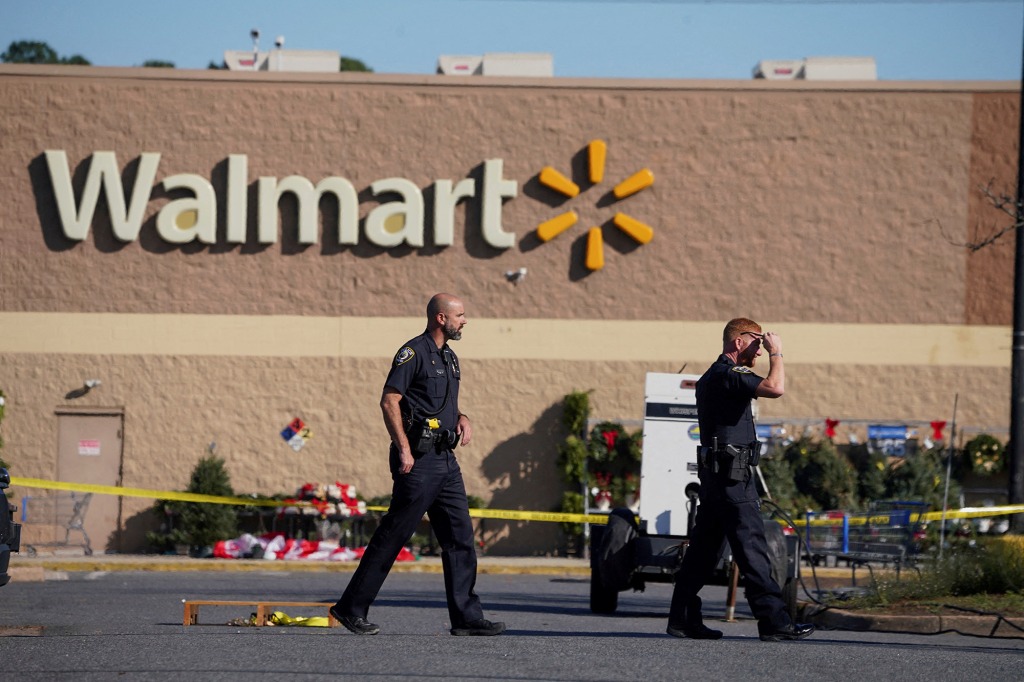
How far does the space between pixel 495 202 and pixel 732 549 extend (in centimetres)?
1426

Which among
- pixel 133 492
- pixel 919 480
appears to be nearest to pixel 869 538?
pixel 919 480

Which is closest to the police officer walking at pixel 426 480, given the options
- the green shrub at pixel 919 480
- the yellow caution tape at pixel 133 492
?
the yellow caution tape at pixel 133 492

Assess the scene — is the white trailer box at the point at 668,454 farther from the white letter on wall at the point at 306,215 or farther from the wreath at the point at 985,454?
the wreath at the point at 985,454

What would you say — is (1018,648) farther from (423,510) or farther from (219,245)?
(219,245)

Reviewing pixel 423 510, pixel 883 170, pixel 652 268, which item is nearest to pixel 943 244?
pixel 883 170

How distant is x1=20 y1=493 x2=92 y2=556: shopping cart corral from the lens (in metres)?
22.6

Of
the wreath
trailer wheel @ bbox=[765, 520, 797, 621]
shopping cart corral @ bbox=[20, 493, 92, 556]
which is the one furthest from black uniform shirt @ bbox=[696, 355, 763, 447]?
shopping cart corral @ bbox=[20, 493, 92, 556]

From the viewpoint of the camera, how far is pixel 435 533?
940 centimetres

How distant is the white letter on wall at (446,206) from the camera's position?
23391 millimetres

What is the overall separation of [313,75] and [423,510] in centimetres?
1537

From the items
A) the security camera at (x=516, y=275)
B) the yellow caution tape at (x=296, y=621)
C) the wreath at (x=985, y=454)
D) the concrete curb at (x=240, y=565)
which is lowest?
the concrete curb at (x=240, y=565)

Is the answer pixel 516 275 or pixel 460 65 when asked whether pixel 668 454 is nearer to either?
pixel 516 275

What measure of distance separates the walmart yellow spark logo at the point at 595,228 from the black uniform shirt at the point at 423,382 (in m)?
14.0

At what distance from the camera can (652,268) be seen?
23656 mm
